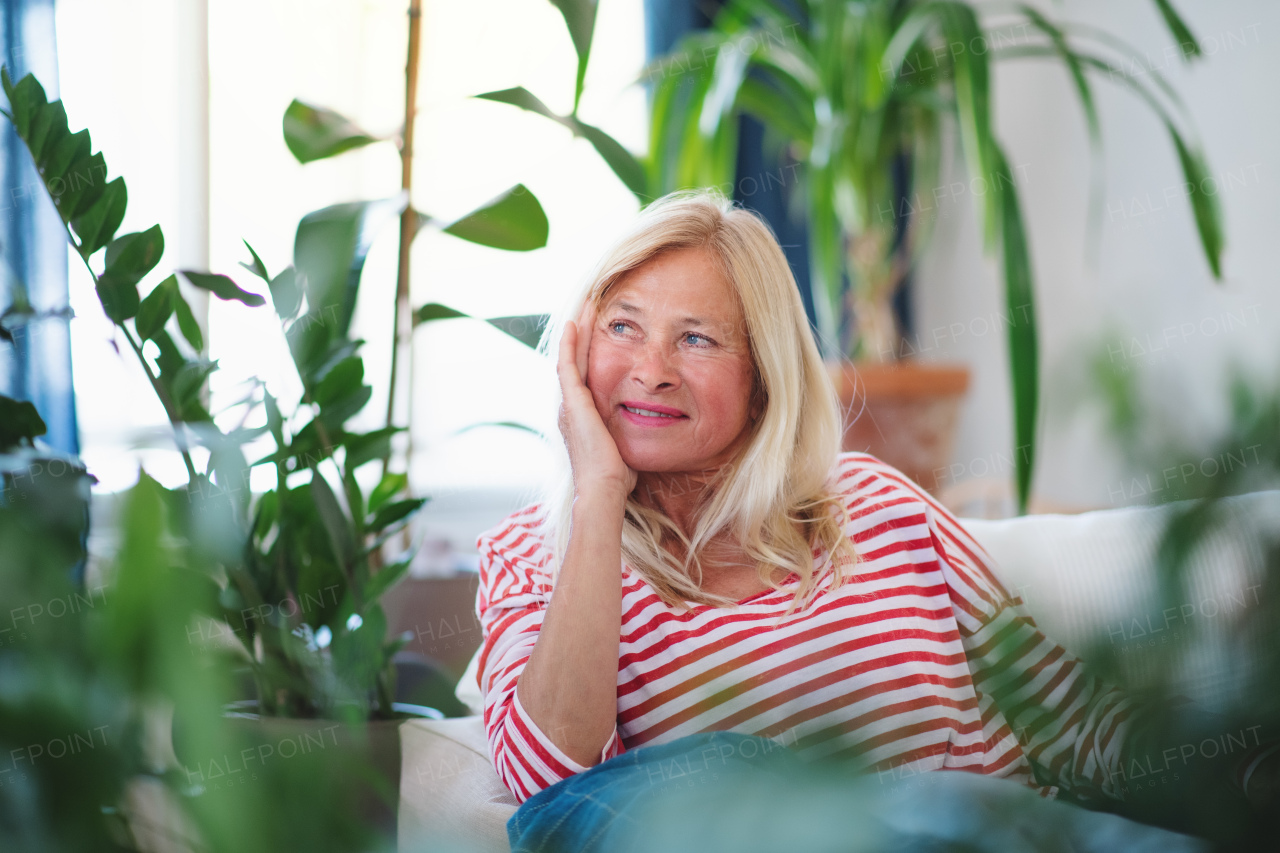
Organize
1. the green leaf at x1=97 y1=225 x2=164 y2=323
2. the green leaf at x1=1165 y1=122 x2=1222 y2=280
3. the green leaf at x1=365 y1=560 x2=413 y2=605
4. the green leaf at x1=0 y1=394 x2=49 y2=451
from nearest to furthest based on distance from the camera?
1. the green leaf at x1=0 y1=394 x2=49 y2=451
2. the green leaf at x1=97 y1=225 x2=164 y2=323
3. the green leaf at x1=365 y1=560 x2=413 y2=605
4. the green leaf at x1=1165 y1=122 x2=1222 y2=280

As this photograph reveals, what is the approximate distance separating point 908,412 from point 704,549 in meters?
1.17

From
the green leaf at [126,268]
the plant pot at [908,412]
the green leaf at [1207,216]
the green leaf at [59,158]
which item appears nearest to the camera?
the green leaf at [59,158]

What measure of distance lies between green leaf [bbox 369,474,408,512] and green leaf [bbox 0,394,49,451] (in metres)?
0.58

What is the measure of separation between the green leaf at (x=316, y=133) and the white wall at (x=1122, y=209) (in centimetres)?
85

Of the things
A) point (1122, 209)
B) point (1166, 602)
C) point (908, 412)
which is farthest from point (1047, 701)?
point (1122, 209)

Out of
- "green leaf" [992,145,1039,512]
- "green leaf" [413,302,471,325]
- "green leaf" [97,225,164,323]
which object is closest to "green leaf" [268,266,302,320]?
"green leaf" [97,225,164,323]

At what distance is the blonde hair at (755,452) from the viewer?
→ 3.23ft

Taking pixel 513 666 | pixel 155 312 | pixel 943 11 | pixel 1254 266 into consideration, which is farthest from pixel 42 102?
pixel 1254 266

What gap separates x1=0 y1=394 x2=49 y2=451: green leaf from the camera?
0.41 metres

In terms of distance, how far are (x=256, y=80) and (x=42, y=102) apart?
2.04 meters

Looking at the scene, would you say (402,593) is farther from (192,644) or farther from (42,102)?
(192,644)

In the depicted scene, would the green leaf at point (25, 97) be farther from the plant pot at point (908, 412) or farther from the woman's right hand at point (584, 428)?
the plant pot at point (908, 412)

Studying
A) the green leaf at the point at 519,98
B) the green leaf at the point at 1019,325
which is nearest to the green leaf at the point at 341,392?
the green leaf at the point at 519,98

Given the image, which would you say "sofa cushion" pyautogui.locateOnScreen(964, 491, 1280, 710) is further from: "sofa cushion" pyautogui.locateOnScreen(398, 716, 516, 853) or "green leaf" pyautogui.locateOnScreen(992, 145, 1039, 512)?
"green leaf" pyautogui.locateOnScreen(992, 145, 1039, 512)
